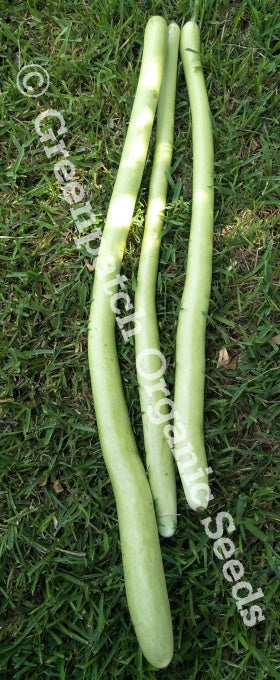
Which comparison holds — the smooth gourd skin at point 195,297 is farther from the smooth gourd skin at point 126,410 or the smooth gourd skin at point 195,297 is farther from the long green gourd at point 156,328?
the smooth gourd skin at point 126,410

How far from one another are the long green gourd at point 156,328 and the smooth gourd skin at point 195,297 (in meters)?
0.07

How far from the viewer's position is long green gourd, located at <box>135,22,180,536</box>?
261 cm

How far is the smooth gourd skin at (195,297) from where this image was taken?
8.59ft

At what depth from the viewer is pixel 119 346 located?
291 centimetres

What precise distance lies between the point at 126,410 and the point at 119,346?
339 mm

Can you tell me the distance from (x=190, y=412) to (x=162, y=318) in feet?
1.69

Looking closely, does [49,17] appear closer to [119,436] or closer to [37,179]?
[37,179]

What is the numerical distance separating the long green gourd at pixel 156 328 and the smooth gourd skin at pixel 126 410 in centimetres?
8

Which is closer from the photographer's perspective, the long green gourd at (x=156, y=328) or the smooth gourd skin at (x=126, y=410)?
the smooth gourd skin at (x=126, y=410)

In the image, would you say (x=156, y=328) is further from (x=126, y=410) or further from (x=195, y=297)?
(x=126, y=410)

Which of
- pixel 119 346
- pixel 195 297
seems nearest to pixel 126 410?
pixel 119 346

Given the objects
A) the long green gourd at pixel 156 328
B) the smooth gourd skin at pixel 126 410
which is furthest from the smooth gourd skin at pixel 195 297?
the smooth gourd skin at pixel 126 410

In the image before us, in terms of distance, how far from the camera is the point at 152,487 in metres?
2.61

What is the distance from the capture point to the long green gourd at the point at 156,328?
2.61 m
